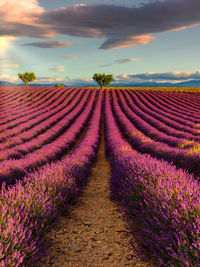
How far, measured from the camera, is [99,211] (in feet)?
12.3

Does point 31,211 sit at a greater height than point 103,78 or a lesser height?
lesser

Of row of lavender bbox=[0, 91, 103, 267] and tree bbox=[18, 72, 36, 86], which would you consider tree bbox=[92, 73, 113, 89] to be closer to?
tree bbox=[18, 72, 36, 86]

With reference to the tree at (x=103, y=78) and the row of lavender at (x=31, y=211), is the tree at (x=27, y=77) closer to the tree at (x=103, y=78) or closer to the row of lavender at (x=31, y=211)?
the tree at (x=103, y=78)

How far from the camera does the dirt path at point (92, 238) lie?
2436mm

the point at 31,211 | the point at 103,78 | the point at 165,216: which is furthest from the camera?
the point at 103,78

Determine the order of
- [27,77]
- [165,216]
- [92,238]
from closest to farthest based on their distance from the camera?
[165,216], [92,238], [27,77]

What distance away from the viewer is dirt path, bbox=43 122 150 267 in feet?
7.99

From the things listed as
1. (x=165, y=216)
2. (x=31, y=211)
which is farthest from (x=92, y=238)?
(x=165, y=216)

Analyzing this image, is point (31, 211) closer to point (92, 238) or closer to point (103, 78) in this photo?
point (92, 238)

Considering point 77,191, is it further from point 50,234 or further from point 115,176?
point 50,234

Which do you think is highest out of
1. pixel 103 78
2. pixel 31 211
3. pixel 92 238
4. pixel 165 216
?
pixel 103 78

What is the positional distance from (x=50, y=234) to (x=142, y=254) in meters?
1.35

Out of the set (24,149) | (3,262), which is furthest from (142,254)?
(24,149)

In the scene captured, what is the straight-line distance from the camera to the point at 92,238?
115 inches
